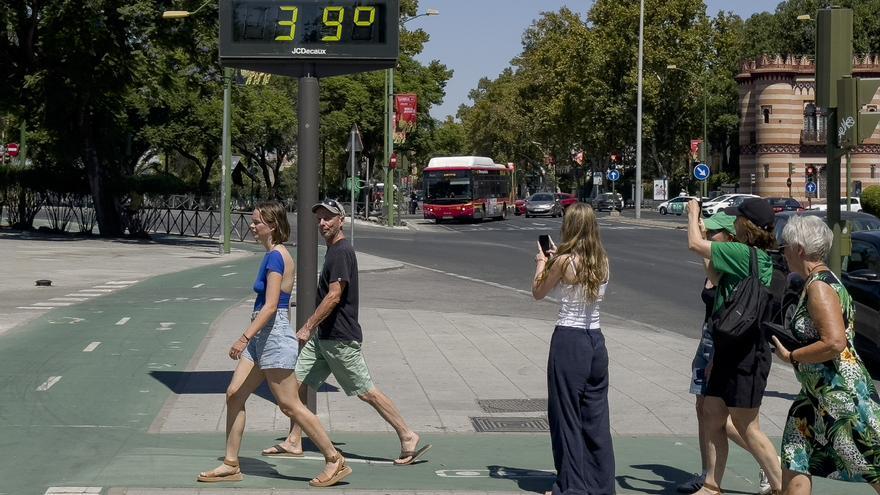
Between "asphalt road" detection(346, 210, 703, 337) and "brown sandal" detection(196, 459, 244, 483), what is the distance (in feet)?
33.9

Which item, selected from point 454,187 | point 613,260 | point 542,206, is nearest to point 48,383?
point 613,260

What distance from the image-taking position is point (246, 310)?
18797 mm

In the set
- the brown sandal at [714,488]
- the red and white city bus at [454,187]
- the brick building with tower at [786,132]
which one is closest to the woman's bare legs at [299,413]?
the brown sandal at [714,488]

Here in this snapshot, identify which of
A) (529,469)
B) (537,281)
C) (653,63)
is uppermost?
(653,63)

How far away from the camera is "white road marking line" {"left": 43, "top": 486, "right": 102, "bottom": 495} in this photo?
7.43 metres

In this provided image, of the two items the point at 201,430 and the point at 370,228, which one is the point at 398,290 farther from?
the point at 370,228

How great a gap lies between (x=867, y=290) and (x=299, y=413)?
7.48 metres

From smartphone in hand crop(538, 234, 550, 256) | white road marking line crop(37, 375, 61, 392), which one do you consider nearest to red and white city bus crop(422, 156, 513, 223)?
white road marking line crop(37, 375, 61, 392)

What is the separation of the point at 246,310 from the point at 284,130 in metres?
66.8

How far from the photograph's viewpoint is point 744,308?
22.8 ft

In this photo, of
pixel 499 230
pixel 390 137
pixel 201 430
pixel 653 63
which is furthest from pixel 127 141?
pixel 201 430

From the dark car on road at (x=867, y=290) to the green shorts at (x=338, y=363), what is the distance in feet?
20.6

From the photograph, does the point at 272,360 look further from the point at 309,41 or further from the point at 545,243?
the point at 309,41

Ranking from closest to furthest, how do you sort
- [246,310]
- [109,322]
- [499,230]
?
[109,322], [246,310], [499,230]
